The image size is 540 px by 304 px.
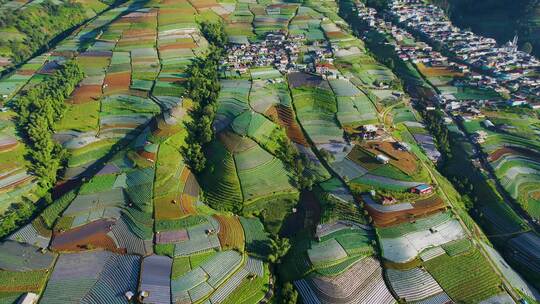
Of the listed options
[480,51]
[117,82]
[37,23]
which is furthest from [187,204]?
[37,23]

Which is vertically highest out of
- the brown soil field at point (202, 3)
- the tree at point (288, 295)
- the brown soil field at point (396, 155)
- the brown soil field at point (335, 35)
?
the brown soil field at point (202, 3)

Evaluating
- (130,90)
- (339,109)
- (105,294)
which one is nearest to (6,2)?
(130,90)

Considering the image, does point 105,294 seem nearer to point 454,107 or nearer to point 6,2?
point 454,107

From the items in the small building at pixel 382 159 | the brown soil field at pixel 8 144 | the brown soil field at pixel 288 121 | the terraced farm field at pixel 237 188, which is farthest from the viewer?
the brown soil field at pixel 288 121

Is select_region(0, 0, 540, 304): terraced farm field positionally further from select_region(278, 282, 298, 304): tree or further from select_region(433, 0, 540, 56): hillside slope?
select_region(433, 0, 540, 56): hillside slope

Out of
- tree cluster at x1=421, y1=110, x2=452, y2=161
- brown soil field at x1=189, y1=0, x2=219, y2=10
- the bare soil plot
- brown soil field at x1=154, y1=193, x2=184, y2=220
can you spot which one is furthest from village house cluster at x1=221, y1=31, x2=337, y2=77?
brown soil field at x1=154, y1=193, x2=184, y2=220

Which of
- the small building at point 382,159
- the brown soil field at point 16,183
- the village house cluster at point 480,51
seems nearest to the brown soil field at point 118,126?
the brown soil field at point 16,183

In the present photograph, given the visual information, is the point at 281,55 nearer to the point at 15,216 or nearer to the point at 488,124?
the point at 488,124

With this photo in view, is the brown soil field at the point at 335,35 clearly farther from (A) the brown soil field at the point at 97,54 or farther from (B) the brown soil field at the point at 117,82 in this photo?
(A) the brown soil field at the point at 97,54
